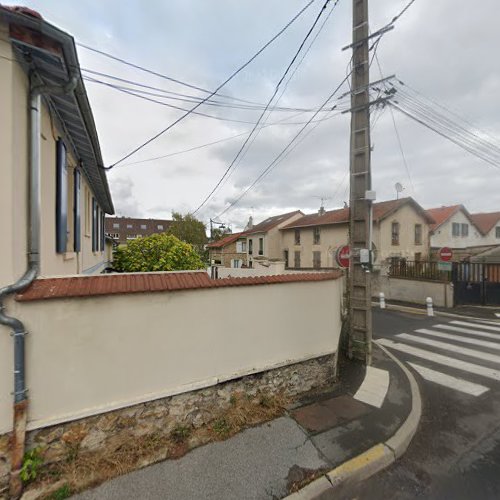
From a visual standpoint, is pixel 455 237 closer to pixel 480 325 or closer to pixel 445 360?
pixel 480 325

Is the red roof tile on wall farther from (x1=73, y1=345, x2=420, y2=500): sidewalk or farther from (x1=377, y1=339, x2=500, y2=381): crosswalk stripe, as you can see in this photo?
(x1=377, y1=339, x2=500, y2=381): crosswalk stripe

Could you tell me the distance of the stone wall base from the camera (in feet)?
9.09

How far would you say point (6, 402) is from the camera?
101 inches

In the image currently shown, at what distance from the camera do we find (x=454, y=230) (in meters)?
28.5

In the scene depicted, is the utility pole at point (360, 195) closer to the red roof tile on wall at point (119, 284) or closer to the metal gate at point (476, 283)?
Result: the red roof tile on wall at point (119, 284)

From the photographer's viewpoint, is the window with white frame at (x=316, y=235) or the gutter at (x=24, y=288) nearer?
the gutter at (x=24, y=288)

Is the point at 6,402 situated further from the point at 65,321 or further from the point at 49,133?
the point at 49,133

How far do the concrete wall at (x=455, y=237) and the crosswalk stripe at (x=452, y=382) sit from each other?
25113 mm

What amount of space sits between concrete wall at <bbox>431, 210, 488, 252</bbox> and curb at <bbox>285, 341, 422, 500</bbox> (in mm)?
27802

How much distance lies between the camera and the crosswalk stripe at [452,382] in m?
4.87

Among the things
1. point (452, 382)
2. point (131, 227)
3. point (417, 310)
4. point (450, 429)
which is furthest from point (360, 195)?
point (131, 227)

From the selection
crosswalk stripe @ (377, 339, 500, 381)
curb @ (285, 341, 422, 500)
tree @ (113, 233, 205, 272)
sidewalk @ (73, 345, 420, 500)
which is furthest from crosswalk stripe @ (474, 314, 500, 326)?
tree @ (113, 233, 205, 272)

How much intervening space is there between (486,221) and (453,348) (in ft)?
112

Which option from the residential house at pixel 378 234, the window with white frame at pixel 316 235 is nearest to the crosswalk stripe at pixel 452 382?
the residential house at pixel 378 234
